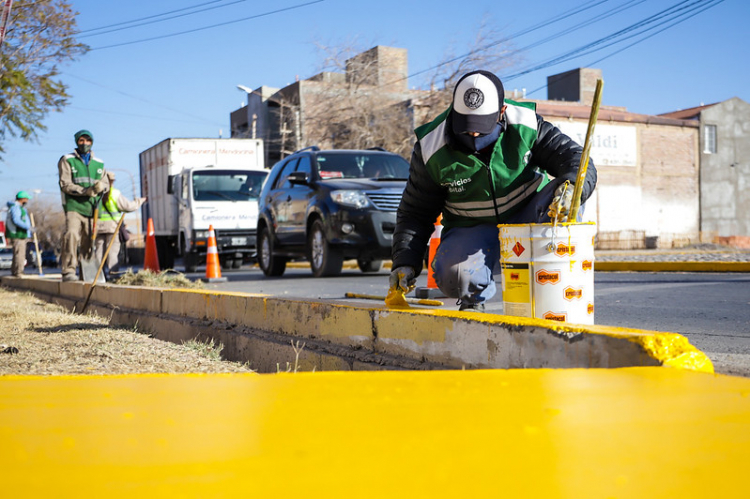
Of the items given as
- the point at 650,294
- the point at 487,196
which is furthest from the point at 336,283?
the point at 487,196

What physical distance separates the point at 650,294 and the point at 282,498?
6.89m

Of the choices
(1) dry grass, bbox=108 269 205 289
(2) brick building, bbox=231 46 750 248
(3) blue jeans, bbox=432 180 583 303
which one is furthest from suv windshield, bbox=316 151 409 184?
(2) brick building, bbox=231 46 750 248

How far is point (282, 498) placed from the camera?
50.6 inches

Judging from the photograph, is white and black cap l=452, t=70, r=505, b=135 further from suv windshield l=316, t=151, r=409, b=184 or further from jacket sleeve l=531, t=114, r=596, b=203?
suv windshield l=316, t=151, r=409, b=184

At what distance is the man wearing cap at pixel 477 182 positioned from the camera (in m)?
3.90

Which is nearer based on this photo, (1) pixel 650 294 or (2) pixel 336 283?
(1) pixel 650 294

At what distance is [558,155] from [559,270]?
82 centimetres

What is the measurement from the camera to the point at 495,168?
410 centimetres

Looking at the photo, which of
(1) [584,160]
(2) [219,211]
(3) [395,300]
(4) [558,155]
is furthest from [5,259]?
(1) [584,160]

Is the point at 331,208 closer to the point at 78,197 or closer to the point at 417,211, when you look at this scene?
the point at 78,197

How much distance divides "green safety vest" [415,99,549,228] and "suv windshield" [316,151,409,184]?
7240 mm

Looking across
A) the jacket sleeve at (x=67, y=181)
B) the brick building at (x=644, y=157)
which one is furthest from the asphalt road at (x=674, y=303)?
the brick building at (x=644, y=157)

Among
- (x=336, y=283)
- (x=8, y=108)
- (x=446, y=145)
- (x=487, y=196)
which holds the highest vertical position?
(x=8, y=108)

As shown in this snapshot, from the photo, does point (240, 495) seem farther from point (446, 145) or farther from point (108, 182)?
point (108, 182)
